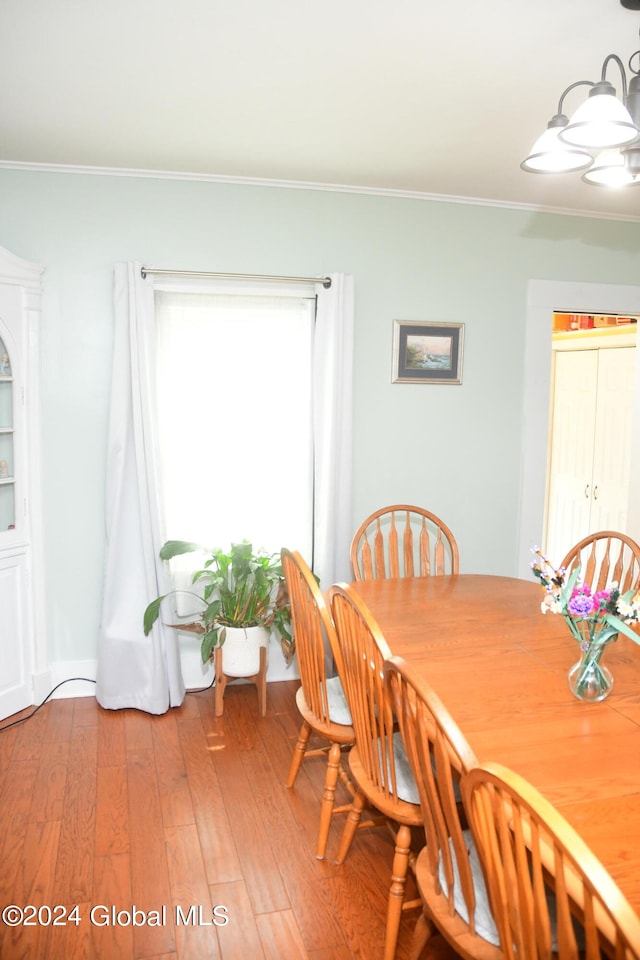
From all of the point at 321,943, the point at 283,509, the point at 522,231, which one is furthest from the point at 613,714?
the point at 522,231

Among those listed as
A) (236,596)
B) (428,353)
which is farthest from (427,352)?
(236,596)

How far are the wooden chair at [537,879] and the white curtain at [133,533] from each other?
2.34 meters

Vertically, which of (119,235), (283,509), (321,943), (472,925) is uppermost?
(119,235)

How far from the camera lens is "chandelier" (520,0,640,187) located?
1.65 metres

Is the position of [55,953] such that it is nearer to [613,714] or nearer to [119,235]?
[613,714]

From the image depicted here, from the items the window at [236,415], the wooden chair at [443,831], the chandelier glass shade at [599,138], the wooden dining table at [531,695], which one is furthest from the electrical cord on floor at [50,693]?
the chandelier glass shade at [599,138]

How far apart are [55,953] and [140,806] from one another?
705mm

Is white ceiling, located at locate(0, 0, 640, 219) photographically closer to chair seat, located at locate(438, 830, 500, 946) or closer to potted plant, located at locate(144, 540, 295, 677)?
potted plant, located at locate(144, 540, 295, 677)

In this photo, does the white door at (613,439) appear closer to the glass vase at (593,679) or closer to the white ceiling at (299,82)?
the white ceiling at (299,82)

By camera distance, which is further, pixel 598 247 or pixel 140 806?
pixel 598 247

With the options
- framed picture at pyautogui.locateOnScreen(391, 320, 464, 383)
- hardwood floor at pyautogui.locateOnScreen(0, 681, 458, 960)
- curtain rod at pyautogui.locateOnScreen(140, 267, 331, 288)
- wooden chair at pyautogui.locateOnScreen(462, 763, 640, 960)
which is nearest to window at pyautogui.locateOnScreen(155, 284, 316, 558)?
curtain rod at pyautogui.locateOnScreen(140, 267, 331, 288)

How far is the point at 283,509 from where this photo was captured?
147 inches

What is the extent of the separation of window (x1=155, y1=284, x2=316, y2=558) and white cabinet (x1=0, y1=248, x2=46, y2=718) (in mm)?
562

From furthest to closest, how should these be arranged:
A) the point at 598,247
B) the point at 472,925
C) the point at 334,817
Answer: the point at 598,247
the point at 334,817
the point at 472,925
